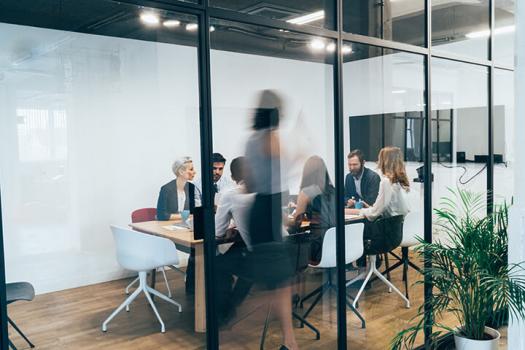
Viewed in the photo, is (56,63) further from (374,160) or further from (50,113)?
(374,160)

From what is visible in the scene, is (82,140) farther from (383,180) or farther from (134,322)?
(383,180)

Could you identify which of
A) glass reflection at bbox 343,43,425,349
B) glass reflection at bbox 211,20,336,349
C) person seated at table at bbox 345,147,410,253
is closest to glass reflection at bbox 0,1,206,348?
glass reflection at bbox 211,20,336,349

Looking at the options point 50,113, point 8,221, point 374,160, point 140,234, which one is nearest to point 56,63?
point 50,113

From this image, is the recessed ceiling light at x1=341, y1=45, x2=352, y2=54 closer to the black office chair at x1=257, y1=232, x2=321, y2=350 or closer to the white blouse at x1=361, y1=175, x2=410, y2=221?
the white blouse at x1=361, y1=175, x2=410, y2=221

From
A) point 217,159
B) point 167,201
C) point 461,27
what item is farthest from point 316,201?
point 461,27

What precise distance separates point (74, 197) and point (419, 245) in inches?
96.0

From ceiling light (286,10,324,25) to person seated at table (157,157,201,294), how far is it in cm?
102

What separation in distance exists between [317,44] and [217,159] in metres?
0.97

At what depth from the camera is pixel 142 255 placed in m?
2.31

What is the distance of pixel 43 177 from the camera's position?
2.12m

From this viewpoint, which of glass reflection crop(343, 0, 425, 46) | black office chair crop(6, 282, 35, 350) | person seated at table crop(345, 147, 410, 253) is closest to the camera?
black office chair crop(6, 282, 35, 350)

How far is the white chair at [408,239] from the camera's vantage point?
3.53 meters

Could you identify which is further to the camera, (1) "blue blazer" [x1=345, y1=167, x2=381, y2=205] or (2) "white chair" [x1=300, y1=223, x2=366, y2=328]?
(1) "blue blazer" [x1=345, y1=167, x2=381, y2=205]

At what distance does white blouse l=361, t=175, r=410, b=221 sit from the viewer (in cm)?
330
